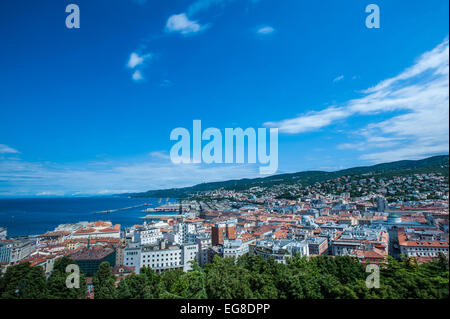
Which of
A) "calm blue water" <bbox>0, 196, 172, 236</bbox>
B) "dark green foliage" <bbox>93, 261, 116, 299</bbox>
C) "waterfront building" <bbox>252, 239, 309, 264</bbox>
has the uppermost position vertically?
"dark green foliage" <bbox>93, 261, 116, 299</bbox>

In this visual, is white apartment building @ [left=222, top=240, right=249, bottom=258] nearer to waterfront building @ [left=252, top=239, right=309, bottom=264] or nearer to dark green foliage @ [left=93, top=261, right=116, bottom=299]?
waterfront building @ [left=252, top=239, right=309, bottom=264]

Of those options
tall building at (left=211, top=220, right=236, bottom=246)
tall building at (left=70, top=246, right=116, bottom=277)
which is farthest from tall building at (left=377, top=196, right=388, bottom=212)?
tall building at (left=70, top=246, right=116, bottom=277)

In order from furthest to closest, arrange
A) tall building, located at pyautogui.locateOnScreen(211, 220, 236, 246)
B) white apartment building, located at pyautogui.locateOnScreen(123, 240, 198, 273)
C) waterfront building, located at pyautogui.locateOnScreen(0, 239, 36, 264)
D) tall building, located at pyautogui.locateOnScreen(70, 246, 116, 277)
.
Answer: tall building, located at pyautogui.locateOnScreen(211, 220, 236, 246), waterfront building, located at pyautogui.locateOnScreen(0, 239, 36, 264), white apartment building, located at pyautogui.locateOnScreen(123, 240, 198, 273), tall building, located at pyautogui.locateOnScreen(70, 246, 116, 277)

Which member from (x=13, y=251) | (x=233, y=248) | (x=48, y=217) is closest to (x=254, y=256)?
(x=233, y=248)

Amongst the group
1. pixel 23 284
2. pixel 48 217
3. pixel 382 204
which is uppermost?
pixel 382 204

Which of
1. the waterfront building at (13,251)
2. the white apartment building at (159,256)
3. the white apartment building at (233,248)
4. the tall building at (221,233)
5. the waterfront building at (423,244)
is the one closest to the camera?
the waterfront building at (423,244)

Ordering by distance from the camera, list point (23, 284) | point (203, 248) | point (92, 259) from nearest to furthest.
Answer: point (23, 284) < point (92, 259) < point (203, 248)

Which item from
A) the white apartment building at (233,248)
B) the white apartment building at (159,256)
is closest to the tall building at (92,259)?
the white apartment building at (159,256)

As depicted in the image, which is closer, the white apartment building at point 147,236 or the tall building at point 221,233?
the tall building at point 221,233

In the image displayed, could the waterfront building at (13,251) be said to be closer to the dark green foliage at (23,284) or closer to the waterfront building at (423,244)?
the dark green foliage at (23,284)

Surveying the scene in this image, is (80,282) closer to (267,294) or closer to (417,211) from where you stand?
(267,294)

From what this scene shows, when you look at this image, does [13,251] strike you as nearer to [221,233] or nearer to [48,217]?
[221,233]
